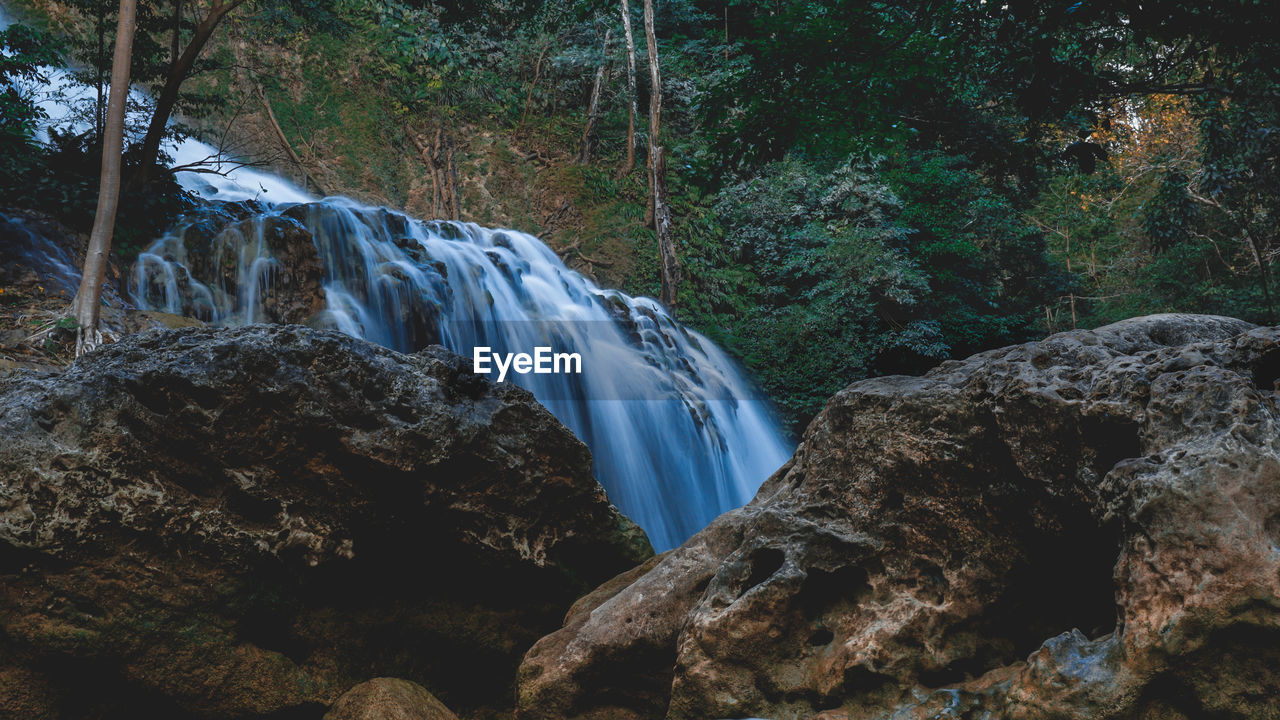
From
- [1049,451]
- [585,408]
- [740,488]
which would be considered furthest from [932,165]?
[1049,451]

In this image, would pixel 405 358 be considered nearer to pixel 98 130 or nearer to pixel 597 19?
pixel 98 130

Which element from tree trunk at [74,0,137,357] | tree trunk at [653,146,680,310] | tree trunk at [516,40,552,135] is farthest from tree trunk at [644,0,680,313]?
tree trunk at [74,0,137,357]

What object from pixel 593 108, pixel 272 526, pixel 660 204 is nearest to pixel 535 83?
pixel 593 108

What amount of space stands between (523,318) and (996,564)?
8.74 metres

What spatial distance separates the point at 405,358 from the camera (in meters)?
4.11

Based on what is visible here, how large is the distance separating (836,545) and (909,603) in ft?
1.05

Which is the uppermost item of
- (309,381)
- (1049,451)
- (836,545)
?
(309,381)

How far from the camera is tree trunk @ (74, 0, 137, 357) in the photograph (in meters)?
6.76

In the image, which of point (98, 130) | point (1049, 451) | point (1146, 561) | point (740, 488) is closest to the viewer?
point (1146, 561)

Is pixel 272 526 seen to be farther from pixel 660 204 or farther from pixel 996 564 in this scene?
pixel 660 204

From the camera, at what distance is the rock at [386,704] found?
10.5ft

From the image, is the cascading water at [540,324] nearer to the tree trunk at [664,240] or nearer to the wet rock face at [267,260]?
the wet rock face at [267,260]

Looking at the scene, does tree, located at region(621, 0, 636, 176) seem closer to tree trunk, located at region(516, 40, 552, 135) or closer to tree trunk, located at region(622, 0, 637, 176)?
tree trunk, located at region(622, 0, 637, 176)

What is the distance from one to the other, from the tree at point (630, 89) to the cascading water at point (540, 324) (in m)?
7.21
